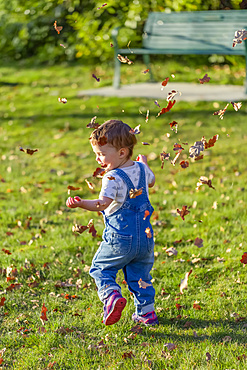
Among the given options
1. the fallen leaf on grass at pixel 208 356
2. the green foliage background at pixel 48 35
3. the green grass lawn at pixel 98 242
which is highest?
the fallen leaf on grass at pixel 208 356

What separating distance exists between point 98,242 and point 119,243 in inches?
56.5

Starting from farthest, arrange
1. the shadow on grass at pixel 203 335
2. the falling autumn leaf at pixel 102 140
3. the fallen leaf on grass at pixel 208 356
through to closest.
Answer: the shadow on grass at pixel 203 335
the falling autumn leaf at pixel 102 140
the fallen leaf on grass at pixel 208 356

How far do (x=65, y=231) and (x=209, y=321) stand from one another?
6.19ft

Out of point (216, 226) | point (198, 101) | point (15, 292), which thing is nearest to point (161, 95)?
point (198, 101)

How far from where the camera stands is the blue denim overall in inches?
116

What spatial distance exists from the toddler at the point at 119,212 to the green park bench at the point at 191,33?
6.38 metres

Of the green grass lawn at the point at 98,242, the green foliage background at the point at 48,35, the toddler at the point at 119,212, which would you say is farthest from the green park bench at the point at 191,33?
the toddler at the point at 119,212

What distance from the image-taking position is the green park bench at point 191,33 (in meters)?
9.04

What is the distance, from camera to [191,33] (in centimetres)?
952

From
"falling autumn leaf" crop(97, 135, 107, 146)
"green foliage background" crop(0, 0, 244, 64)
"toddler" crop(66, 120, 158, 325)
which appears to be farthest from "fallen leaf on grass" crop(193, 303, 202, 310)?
"green foliage background" crop(0, 0, 244, 64)

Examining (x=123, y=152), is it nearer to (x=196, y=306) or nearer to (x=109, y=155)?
(x=109, y=155)

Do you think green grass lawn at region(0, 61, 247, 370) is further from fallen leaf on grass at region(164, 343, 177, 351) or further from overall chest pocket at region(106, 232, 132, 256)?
overall chest pocket at region(106, 232, 132, 256)

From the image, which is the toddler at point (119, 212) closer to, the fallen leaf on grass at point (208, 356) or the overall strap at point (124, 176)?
the overall strap at point (124, 176)

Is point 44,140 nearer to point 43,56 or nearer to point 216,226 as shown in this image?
point 216,226
